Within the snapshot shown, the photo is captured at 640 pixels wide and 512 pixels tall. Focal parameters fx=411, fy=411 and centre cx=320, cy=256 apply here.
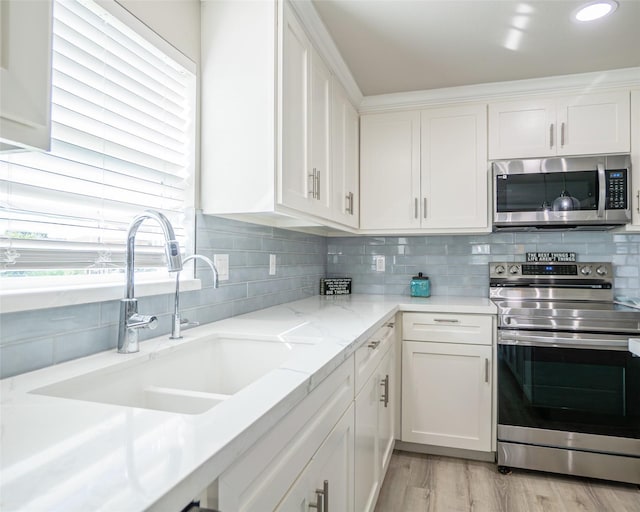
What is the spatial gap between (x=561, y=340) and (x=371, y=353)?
117cm

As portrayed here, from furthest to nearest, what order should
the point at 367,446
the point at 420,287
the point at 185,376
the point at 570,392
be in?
the point at 420,287
the point at 570,392
the point at 367,446
the point at 185,376

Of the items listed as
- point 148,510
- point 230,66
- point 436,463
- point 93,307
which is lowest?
point 436,463

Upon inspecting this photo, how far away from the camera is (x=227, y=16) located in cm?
162

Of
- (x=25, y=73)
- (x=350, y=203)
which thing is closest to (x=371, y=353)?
(x=350, y=203)

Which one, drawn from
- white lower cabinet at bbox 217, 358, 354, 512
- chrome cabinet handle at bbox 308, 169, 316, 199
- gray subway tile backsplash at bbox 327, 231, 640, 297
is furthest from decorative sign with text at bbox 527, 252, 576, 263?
white lower cabinet at bbox 217, 358, 354, 512

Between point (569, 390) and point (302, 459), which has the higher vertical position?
point (302, 459)

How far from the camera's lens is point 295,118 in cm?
171

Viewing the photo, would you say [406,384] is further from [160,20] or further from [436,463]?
[160,20]

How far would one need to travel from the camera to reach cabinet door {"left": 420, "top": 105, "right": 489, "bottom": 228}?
8.68ft

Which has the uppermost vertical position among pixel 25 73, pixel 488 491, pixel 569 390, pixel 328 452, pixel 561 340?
pixel 25 73

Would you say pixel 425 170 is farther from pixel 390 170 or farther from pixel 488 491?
pixel 488 491

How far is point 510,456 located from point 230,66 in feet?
7.85

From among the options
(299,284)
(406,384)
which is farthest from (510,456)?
(299,284)

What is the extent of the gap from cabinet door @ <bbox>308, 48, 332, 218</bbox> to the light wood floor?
1.47 meters
